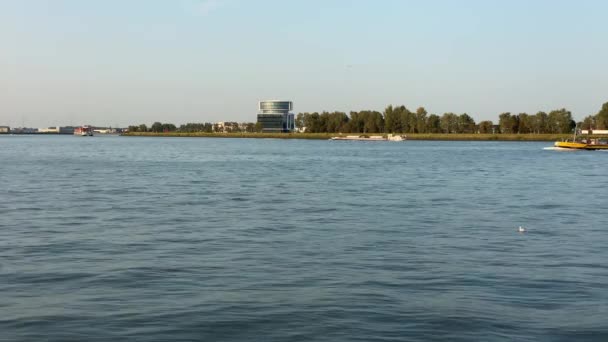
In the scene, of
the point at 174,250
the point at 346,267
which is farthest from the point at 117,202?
the point at 346,267

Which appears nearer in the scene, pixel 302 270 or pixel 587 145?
pixel 302 270

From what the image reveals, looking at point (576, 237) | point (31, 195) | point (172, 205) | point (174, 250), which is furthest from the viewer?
point (31, 195)

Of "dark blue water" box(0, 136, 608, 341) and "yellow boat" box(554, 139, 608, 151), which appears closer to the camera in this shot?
"dark blue water" box(0, 136, 608, 341)

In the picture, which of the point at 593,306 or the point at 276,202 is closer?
the point at 593,306

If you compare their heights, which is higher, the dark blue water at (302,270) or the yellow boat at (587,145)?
the dark blue water at (302,270)

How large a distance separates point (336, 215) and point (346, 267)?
1113cm

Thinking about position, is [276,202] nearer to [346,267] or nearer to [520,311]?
[346,267]

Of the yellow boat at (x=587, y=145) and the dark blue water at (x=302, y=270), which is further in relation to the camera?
the yellow boat at (x=587, y=145)

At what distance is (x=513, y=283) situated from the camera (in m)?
15.8

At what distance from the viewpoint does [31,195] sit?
37031mm

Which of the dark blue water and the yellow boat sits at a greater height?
the dark blue water

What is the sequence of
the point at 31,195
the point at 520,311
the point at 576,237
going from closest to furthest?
the point at 520,311, the point at 576,237, the point at 31,195

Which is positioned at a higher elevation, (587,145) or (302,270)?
(302,270)

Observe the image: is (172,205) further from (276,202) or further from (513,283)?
(513,283)
